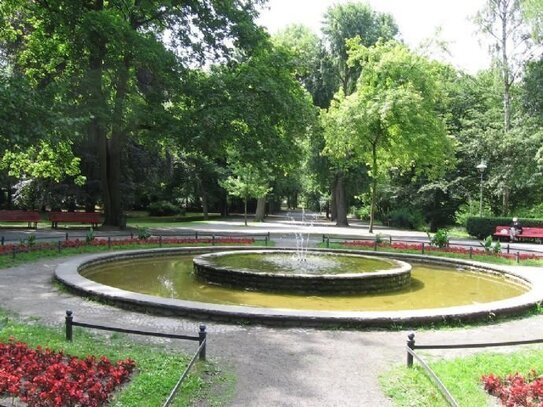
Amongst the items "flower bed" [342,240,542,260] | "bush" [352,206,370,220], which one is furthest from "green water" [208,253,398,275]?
"bush" [352,206,370,220]

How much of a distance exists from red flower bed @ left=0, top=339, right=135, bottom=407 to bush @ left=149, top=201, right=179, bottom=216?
41.0 metres

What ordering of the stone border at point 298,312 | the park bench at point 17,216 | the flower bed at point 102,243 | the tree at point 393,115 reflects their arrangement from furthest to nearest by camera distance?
the tree at point 393,115 < the park bench at point 17,216 < the flower bed at point 102,243 < the stone border at point 298,312

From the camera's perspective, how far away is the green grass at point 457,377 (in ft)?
19.7

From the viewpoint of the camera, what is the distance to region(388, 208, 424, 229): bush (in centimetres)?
4169

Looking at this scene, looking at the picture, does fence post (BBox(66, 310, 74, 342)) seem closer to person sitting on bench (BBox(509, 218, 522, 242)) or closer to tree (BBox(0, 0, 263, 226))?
tree (BBox(0, 0, 263, 226))

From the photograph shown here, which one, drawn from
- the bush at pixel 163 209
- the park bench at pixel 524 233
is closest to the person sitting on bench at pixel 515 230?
the park bench at pixel 524 233

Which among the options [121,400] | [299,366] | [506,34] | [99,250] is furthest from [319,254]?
[506,34]

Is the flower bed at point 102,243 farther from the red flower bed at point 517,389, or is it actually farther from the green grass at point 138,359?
the red flower bed at point 517,389

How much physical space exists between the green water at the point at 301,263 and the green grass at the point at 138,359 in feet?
18.8

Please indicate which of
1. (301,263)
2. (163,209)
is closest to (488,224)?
(301,263)

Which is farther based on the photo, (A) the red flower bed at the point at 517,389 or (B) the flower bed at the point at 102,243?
(B) the flower bed at the point at 102,243

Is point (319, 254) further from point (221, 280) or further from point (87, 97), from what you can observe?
point (87, 97)

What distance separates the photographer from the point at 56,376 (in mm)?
5789

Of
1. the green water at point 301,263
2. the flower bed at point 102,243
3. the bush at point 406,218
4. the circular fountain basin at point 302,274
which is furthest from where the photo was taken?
the bush at point 406,218
